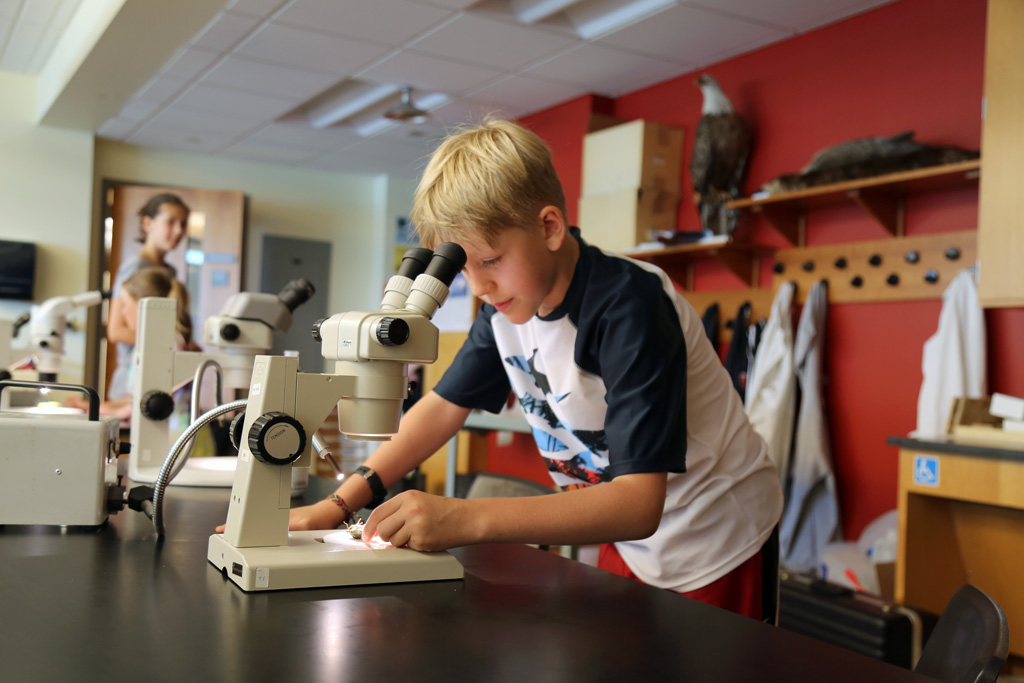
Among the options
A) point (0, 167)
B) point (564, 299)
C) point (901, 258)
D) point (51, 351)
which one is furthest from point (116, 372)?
point (564, 299)

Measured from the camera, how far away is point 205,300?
652 centimetres

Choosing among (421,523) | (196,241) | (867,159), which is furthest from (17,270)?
(421,523)

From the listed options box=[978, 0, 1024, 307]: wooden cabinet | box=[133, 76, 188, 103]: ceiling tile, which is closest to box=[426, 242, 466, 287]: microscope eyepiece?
box=[978, 0, 1024, 307]: wooden cabinet

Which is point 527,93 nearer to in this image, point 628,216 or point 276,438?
point 628,216

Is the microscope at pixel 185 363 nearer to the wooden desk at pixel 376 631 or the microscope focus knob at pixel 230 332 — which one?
the microscope focus knob at pixel 230 332

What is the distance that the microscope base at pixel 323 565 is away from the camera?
905 millimetres

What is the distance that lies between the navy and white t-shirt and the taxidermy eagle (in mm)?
2667

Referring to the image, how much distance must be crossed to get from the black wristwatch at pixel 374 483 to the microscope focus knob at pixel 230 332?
2.13 ft

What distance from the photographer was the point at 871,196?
3295mm

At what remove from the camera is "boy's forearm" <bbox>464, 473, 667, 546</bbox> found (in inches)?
39.6

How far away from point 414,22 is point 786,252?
1.93 m

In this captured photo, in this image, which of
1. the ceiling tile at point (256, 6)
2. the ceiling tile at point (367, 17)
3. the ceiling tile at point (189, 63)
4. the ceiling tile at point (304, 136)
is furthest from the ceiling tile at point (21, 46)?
the ceiling tile at point (367, 17)

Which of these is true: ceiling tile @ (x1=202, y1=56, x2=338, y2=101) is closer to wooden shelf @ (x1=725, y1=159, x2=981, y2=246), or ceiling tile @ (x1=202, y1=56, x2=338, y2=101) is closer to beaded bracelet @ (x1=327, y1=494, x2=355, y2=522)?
wooden shelf @ (x1=725, y1=159, x2=981, y2=246)

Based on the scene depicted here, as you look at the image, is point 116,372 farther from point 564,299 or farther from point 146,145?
point 564,299
